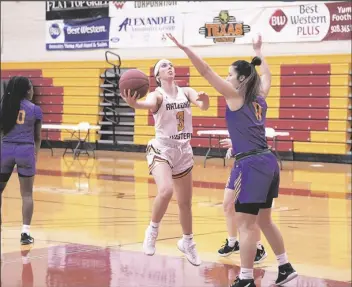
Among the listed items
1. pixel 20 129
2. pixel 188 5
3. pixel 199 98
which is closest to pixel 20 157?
pixel 20 129

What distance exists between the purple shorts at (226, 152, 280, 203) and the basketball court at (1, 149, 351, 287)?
34.0 inches

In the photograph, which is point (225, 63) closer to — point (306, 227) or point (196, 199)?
point (196, 199)

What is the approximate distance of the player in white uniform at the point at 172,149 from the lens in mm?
6176

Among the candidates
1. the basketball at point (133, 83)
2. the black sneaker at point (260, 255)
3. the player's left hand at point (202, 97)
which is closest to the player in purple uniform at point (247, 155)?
the player's left hand at point (202, 97)

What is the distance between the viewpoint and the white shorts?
6199 millimetres

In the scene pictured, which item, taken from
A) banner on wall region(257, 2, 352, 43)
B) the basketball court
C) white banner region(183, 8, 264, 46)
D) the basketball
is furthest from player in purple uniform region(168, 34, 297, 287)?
white banner region(183, 8, 264, 46)

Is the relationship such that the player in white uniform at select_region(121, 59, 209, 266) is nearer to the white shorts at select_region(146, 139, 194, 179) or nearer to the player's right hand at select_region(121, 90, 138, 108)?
the white shorts at select_region(146, 139, 194, 179)

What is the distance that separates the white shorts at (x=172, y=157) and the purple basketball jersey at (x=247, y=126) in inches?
38.4

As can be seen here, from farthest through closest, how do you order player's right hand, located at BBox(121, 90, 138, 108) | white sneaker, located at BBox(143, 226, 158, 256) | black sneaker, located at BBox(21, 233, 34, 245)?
black sneaker, located at BBox(21, 233, 34, 245) → white sneaker, located at BBox(143, 226, 158, 256) → player's right hand, located at BBox(121, 90, 138, 108)

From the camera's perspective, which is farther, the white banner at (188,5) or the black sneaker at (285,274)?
the white banner at (188,5)

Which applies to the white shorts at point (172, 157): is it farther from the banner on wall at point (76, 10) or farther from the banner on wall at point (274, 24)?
the banner on wall at point (76, 10)

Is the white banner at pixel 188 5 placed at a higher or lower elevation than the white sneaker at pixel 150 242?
higher

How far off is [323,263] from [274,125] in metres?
12.2

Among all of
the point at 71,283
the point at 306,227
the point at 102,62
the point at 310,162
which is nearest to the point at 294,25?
the point at 310,162
